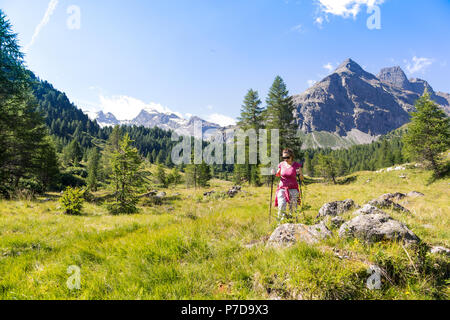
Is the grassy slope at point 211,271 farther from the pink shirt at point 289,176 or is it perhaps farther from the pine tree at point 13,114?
the pine tree at point 13,114

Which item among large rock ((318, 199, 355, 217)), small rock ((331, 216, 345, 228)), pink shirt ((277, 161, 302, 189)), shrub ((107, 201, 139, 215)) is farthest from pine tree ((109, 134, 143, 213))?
small rock ((331, 216, 345, 228))

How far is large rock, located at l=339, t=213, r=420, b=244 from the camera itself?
3.21m

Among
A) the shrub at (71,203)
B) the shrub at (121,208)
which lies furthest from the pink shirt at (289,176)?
the shrub at (121,208)

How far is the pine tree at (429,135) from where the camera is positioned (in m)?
24.7

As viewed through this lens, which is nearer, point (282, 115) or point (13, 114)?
point (13, 114)

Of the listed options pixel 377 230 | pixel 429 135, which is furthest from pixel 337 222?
pixel 429 135

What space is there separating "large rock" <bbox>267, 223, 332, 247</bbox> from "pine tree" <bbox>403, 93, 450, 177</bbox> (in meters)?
33.2

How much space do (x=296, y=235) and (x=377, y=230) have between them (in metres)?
1.43

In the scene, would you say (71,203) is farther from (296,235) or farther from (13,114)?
(296,235)

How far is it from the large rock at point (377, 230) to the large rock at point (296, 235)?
1.37 ft

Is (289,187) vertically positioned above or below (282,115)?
below

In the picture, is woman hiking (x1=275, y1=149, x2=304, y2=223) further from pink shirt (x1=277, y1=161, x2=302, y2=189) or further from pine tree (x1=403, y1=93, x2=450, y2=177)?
pine tree (x1=403, y1=93, x2=450, y2=177)

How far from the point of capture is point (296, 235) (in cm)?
357
